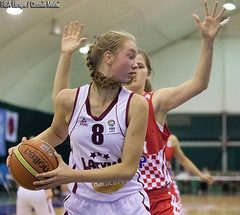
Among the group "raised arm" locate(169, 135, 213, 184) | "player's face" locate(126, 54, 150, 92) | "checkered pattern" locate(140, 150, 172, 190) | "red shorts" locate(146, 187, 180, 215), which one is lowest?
"raised arm" locate(169, 135, 213, 184)

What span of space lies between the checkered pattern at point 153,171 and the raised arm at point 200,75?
0.28 m

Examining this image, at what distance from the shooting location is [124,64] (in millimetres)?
2867

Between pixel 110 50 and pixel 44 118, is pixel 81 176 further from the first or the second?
pixel 44 118

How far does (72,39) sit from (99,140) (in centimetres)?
115

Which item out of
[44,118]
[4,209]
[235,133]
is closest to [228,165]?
[235,133]

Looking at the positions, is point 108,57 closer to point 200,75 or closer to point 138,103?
point 138,103

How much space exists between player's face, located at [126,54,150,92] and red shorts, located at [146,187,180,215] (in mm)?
796

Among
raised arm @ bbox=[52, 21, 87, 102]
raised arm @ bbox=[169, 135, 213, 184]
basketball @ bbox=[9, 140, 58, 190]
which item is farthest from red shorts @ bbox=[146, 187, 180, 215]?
raised arm @ bbox=[169, 135, 213, 184]

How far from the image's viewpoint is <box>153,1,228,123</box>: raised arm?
10.4ft

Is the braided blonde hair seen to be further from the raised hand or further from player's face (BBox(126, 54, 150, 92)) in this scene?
player's face (BBox(126, 54, 150, 92))

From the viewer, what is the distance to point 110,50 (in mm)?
2893

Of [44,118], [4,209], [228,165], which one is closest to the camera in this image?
[4,209]

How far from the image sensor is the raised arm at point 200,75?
10.4 feet

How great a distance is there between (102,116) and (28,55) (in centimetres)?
1392
